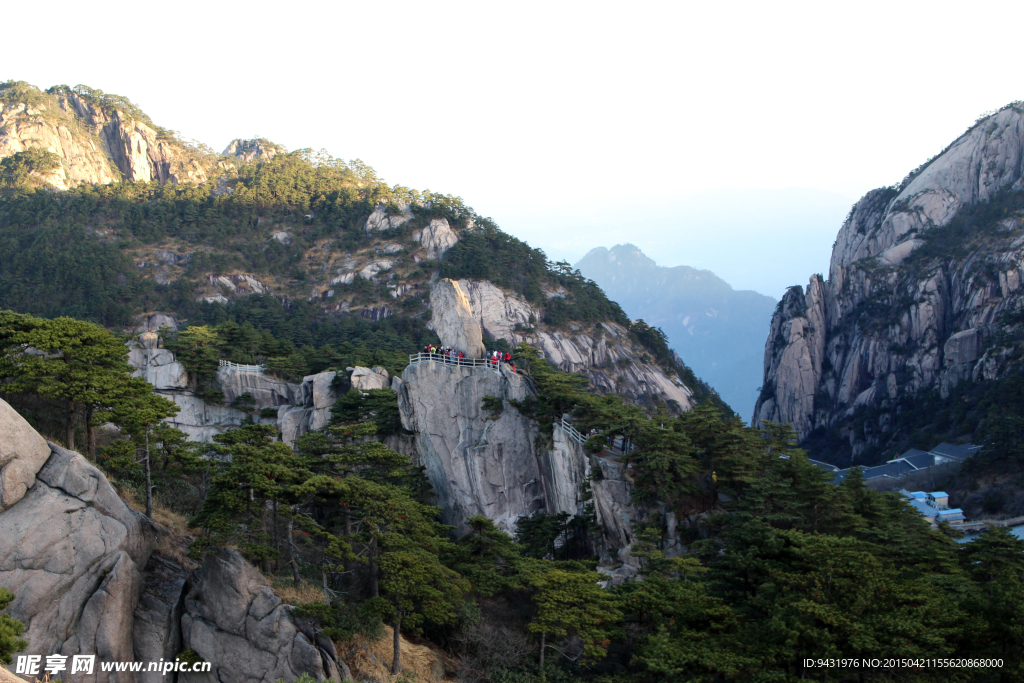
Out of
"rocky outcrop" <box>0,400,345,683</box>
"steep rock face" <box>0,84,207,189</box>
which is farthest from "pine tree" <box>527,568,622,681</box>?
"steep rock face" <box>0,84,207,189</box>

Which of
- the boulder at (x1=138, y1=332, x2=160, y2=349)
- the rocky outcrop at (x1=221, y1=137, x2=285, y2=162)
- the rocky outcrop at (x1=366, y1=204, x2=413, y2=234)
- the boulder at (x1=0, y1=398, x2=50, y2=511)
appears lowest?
the boulder at (x1=0, y1=398, x2=50, y2=511)

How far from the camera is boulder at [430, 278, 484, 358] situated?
28797 millimetres

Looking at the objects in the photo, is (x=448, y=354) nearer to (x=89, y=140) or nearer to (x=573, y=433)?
(x=573, y=433)

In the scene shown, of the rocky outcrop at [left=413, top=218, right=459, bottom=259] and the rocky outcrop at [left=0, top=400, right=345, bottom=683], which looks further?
the rocky outcrop at [left=413, top=218, right=459, bottom=259]

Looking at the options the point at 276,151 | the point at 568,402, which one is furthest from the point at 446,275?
the point at 276,151

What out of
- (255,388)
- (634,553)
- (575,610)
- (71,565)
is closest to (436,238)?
(255,388)

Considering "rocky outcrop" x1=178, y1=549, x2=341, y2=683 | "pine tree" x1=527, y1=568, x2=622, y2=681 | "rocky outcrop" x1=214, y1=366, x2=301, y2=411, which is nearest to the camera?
"rocky outcrop" x1=178, y1=549, x2=341, y2=683

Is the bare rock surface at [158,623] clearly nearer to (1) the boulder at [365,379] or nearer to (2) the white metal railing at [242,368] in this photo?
(1) the boulder at [365,379]

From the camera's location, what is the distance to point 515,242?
70.1 m

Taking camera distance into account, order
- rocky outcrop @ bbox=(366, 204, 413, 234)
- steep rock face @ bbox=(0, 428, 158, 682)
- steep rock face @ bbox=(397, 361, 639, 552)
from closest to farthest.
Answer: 1. steep rock face @ bbox=(0, 428, 158, 682)
2. steep rock face @ bbox=(397, 361, 639, 552)
3. rocky outcrop @ bbox=(366, 204, 413, 234)

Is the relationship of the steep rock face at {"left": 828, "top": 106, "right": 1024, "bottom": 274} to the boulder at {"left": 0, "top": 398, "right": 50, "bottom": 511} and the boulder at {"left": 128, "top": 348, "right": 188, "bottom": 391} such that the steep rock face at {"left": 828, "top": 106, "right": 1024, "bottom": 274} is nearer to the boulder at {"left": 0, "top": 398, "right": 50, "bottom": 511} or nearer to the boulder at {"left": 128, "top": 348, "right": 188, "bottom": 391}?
the boulder at {"left": 128, "top": 348, "right": 188, "bottom": 391}

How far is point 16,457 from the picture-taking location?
14.5m

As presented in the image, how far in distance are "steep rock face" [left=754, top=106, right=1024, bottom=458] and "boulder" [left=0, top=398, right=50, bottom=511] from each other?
5616 cm

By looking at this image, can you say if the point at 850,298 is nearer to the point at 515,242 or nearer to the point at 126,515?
the point at 515,242
